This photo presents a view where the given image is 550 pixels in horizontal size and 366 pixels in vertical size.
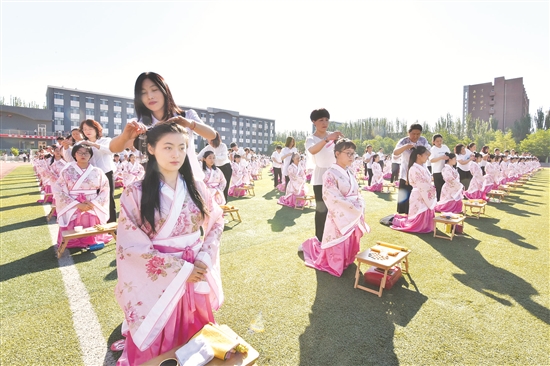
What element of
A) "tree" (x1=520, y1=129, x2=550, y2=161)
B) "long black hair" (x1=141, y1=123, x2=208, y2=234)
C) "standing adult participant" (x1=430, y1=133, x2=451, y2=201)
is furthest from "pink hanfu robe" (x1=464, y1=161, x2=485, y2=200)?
"tree" (x1=520, y1=129, x2=550, y2=161)

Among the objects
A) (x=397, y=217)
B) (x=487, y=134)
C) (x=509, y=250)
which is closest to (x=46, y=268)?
(x=397, y=217)

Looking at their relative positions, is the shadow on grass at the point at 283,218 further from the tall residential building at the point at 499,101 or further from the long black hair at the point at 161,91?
the tall residential building at the point at 499,101

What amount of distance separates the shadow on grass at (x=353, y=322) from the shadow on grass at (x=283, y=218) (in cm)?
295

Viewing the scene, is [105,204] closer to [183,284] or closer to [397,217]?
[183,284]

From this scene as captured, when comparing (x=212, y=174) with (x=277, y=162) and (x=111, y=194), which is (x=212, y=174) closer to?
(x=111, y=194)

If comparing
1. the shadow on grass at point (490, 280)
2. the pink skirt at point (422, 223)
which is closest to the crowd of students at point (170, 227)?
the shadow on grass at point (490, 280)

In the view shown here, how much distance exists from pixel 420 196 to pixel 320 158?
311 cm

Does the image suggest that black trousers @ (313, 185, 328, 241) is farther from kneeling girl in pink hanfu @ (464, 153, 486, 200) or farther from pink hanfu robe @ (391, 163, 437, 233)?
kneeling girl in pink hanfu @ (464, 153, 486, 200)

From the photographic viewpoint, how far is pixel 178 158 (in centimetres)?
210

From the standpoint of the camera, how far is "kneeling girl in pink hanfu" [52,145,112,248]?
5270mm

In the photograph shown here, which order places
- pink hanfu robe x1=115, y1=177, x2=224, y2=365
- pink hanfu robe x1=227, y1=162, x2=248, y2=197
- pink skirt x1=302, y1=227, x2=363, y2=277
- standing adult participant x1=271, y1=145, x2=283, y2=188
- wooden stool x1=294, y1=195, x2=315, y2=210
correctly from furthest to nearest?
standing adult participant x1=271, y1=145, x2=283, y2=188 → pink hanfu robe x1=227, y1=162, x2=248, y2=197 → wooden stool x1=294, y1=195, x2=315, y2=210 → pink skirt x1=302, y1=227, x2=363, y2=277 → pink hanfu robe x1=115, y1=177, x2=224, y2=365

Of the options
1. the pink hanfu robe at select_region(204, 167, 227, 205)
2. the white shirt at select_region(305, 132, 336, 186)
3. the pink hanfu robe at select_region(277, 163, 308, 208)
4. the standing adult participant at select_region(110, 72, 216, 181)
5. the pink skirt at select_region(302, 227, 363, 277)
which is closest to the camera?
the standing adult participant at select_region(110, 72, 216, 181)

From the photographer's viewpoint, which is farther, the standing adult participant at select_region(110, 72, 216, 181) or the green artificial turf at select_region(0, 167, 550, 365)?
the green artificial turf at select_region(0, 167, 550, 365)

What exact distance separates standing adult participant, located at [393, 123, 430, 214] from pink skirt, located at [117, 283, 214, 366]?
5.56 meters
